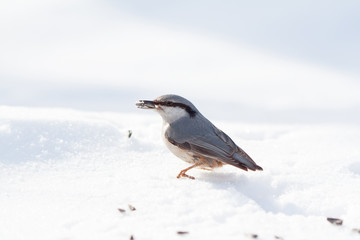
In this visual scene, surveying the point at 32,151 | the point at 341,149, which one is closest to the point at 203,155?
the point at 32,151

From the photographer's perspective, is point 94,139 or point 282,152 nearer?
point 94,139

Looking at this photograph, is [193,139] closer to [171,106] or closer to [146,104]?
[171,106]

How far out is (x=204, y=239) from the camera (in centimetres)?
361

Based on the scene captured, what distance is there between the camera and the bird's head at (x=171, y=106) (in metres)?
5.39

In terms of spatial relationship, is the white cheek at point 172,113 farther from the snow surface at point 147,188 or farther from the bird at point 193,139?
the snow surface at point 147,188

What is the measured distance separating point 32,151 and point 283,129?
375 cm

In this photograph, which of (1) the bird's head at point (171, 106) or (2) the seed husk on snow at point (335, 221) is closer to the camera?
(2) the seed husk on snow at point (335, 221)

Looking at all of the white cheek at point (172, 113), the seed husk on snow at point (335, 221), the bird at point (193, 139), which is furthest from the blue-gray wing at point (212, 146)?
the seed husk on snow at point (335, 221)

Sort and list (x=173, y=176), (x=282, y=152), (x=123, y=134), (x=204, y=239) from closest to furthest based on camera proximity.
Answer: (x=204, y=239), (x=173, y=176), (x=123, y=134), (x=282, y=152)

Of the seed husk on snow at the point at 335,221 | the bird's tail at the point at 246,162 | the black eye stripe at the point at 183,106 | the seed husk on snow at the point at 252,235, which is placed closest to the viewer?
the seed husk on snow at the point at 252,235

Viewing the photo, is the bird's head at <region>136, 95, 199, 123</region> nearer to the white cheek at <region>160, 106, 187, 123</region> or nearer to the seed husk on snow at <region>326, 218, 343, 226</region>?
the white cheek at <region>160, 106, 187, 123</region>

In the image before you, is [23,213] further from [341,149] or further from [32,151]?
[341,149]

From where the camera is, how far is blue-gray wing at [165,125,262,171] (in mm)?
5047

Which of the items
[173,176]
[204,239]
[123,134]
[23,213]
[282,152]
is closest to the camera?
[204,239]
